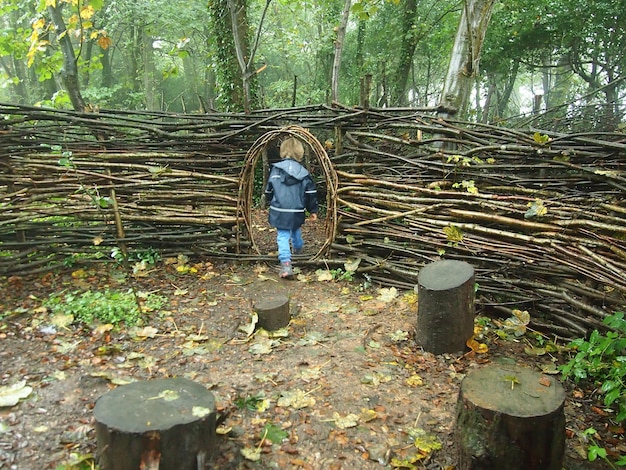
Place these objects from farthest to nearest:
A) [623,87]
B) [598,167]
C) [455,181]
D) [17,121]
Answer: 1. [623,87]
2. [17,121]
3. [455,181]
4. [598,167]

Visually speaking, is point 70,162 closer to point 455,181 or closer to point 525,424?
point 455,181

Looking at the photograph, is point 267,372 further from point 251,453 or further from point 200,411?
point 200,411

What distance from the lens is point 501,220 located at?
367 cm

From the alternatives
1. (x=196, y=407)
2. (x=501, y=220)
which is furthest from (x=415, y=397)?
(x=501, y=220)

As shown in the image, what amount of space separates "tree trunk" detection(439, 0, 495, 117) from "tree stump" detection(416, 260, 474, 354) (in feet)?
10.0

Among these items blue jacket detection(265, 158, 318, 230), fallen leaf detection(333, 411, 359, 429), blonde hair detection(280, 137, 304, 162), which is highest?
blonde hair detection(280, 137, 304, 162)

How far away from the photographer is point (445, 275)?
3.21 m

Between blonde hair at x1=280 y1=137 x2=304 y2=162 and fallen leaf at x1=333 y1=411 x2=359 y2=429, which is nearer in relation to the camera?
fallen leaf at x1=333 y1=411 x2=359 y2=429

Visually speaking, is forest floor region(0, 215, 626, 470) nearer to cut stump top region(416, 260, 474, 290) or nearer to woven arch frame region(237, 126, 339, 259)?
cut stump top region(416, 260, 474, 290)

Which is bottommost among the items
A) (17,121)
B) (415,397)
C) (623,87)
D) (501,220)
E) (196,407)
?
(415,397)

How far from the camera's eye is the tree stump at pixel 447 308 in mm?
3092

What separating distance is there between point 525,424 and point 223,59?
6832 mm

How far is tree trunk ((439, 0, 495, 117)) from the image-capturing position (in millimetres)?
5535

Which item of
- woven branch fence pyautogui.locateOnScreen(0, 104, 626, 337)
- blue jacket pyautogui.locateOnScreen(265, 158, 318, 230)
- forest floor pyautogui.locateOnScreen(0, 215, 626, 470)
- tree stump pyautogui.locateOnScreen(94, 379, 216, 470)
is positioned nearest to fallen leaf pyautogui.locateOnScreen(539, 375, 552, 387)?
forest floor pyautogui.locateOnScreen(0, 215, 626, 470)
